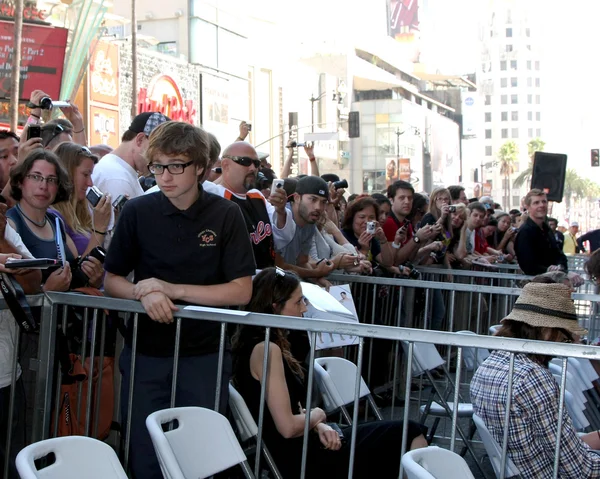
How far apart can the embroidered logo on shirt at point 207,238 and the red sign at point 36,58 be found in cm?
2170

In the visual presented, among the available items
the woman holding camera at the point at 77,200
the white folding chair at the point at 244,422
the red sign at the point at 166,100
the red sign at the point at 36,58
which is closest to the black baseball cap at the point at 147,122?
the woman holding camera at the point at 77,200

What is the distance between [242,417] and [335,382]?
97 cm

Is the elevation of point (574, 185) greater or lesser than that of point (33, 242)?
greater

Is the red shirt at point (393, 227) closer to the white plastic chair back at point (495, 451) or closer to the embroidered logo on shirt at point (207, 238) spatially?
the white plastic chair back at point (495, 451)

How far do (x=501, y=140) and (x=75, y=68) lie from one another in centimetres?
15693

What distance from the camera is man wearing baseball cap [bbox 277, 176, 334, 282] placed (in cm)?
635

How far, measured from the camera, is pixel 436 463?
3.11 metres

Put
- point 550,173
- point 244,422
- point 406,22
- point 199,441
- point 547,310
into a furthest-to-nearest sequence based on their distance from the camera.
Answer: point 406,22 → point 550,173 → point 547,310 → point 244,422 → point 199,441

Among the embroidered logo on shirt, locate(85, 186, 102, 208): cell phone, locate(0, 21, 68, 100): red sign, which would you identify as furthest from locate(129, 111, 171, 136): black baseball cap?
locate(0, 21, 68, 100): red sign

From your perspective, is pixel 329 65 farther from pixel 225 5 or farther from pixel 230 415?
pixel 230 415

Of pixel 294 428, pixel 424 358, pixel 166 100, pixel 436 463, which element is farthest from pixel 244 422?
pixel 166 100

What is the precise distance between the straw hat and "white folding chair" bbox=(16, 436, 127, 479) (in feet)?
7.90

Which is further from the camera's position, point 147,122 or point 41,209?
point 147,122

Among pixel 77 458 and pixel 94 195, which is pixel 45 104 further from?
pixel 77 458
